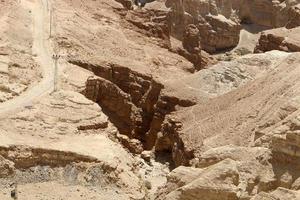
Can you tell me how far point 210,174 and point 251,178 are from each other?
5.19 feet

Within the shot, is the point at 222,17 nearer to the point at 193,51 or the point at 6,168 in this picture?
the point at 193,51

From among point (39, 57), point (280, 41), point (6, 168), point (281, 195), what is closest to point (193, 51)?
point (280, 41)

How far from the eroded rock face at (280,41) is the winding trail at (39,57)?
1979cm

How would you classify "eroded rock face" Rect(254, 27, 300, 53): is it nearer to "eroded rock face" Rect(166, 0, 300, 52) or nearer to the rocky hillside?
the rocky hillside

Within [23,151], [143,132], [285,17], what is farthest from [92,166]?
[285,17]

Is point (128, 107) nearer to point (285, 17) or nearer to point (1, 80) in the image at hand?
point (1, 80)

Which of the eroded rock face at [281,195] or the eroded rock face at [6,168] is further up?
the eroded rock face at [281,195]

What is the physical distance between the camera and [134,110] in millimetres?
55500

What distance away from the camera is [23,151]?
36.2m

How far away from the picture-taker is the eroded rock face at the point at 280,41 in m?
60.1

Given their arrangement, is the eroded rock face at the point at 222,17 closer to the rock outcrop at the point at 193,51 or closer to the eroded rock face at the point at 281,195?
the rock outcrop at the point at 193,51

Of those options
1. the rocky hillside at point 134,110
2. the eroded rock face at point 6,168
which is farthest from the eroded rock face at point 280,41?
the eroded rock face at point 6,168

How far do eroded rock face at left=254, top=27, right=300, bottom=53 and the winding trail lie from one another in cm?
1979

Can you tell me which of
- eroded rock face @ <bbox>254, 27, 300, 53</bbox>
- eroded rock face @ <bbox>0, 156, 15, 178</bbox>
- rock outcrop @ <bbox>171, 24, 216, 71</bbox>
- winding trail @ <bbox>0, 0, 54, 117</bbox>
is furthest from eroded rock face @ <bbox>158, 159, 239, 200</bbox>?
rock outcrop @ <bbox>171, 24, 216, 71</bbox>
